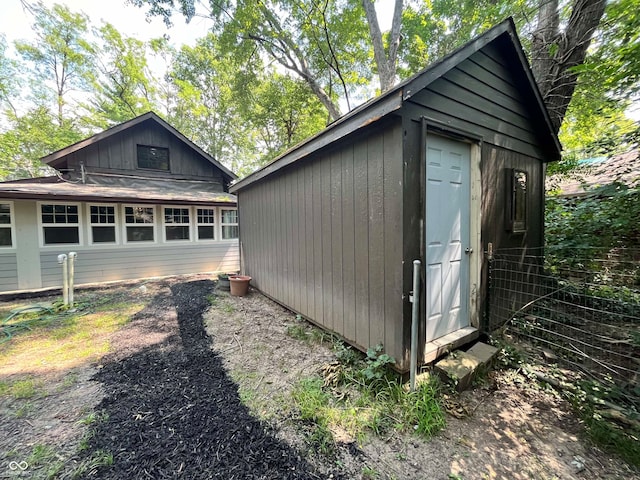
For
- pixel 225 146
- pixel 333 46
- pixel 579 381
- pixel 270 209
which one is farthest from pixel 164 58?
pixel 579 381

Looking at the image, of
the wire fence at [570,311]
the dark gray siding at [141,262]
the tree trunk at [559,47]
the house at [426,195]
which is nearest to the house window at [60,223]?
the dark gray siding at [141,262]

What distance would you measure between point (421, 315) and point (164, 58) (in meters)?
23.0

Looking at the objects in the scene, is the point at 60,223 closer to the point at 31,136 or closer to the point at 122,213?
the point at 122,213

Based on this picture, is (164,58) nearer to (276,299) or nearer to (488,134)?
(276,299)

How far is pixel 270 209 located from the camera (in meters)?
5.06

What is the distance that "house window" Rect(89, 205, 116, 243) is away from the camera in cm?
692

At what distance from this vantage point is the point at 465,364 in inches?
96.5

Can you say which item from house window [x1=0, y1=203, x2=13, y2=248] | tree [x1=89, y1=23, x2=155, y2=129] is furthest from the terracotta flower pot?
tree [x1=89, y1=23, x2=155, y2=129]

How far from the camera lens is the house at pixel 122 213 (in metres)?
6.12

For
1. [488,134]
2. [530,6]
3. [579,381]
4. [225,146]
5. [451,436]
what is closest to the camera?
[451,436]

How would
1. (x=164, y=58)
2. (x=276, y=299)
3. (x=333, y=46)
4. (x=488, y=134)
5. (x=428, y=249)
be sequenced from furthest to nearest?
(x=164, y=58) → (x=333, y=46) → (x=276, y=299) → (x=488, y=134) → (x=428, y=249)

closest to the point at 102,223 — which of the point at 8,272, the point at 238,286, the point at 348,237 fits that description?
the point at 8,272

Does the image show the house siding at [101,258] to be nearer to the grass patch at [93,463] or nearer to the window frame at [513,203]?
the grass patch at [93,463]

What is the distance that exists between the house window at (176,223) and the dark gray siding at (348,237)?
16.0 ft
